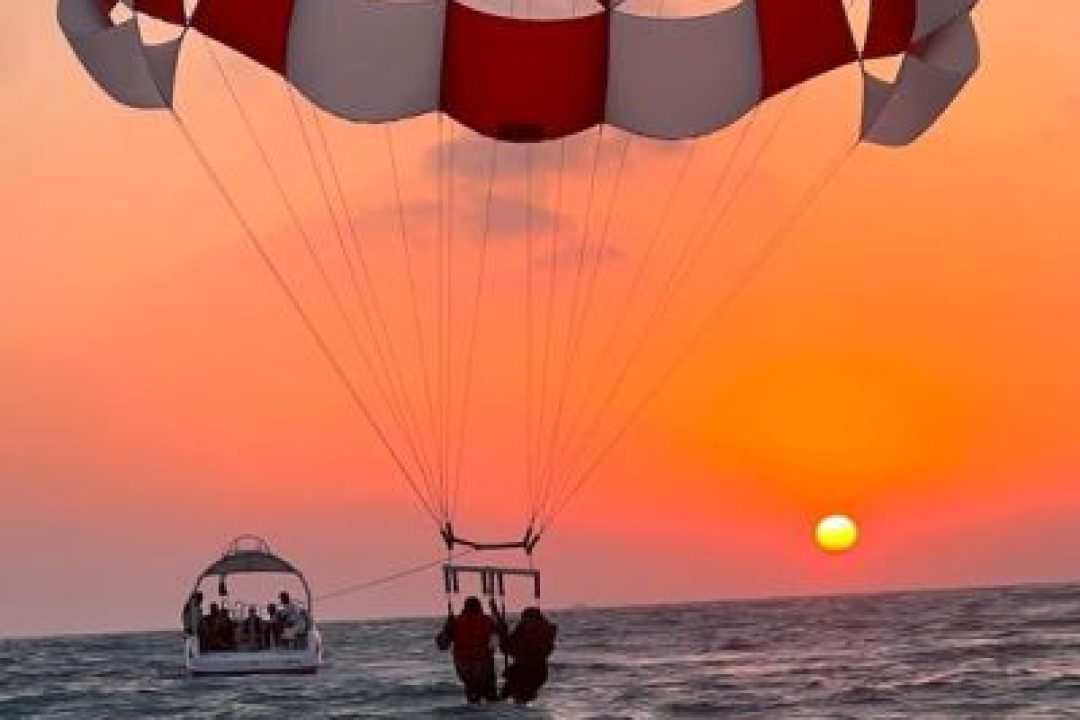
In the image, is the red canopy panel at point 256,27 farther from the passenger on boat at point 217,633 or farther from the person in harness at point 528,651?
the passenger on boat at point 217,633

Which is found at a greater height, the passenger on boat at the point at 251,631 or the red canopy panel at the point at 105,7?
the red canopy panel at the point at 105,7

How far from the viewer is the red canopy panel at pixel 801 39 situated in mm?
18625

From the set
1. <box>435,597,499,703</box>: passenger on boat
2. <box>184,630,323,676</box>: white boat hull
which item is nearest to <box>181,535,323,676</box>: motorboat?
<box>184,630,323,676</box>: white boat hull

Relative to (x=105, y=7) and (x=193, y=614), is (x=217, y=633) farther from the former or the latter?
(x=105, y=7)

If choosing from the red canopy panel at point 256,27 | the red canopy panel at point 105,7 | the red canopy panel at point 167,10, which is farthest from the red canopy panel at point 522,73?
the red canopy panel at point 105,7

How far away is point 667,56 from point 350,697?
2363 centimetres

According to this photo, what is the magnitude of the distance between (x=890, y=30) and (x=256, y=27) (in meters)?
6.25

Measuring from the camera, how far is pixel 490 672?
71.3 feet

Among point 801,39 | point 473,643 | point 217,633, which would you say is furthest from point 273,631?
point 801,39

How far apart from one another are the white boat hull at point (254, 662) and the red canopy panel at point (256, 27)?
13625mm

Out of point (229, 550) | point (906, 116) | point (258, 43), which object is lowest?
point (229, 550)

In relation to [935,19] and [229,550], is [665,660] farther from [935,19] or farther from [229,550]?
[935,19]

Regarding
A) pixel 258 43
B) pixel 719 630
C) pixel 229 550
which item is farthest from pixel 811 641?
pixel 258 43

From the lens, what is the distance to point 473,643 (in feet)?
71.1
